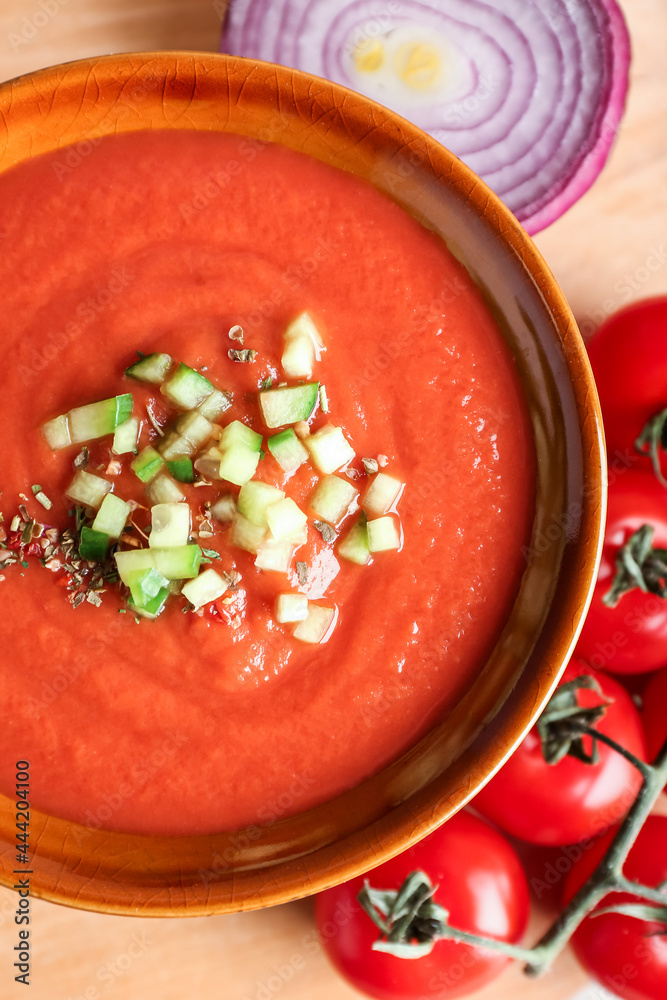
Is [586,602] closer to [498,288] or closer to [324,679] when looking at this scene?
[324,679]

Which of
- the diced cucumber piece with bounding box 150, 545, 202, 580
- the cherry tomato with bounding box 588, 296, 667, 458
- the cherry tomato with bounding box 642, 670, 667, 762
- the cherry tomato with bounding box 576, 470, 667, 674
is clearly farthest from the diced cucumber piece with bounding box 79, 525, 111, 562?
the cherry tomato with bounding box 642, 670, 667, 762

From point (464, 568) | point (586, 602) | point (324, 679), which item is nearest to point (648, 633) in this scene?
point (586, 602)

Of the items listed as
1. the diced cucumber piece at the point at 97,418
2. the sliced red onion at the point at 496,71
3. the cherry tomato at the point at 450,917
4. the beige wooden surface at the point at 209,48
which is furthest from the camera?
the sliced red onion at the point at 496,71

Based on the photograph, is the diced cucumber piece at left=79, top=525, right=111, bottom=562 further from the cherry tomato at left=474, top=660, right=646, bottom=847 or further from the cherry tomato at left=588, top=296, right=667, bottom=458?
the cherry tomato at left=588, top=296, right=667, bottom=458

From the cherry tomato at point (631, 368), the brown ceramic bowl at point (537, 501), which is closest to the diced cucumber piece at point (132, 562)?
the brown ceramic bowl at point (537, 501)

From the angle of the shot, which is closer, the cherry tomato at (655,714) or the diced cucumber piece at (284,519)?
the diced cucumber piece at (284,519)

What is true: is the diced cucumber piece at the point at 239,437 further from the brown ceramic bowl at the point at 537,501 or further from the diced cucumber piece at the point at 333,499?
the brown ceramic bowl at the point at 537,501

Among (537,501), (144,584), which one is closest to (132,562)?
(144,584)
